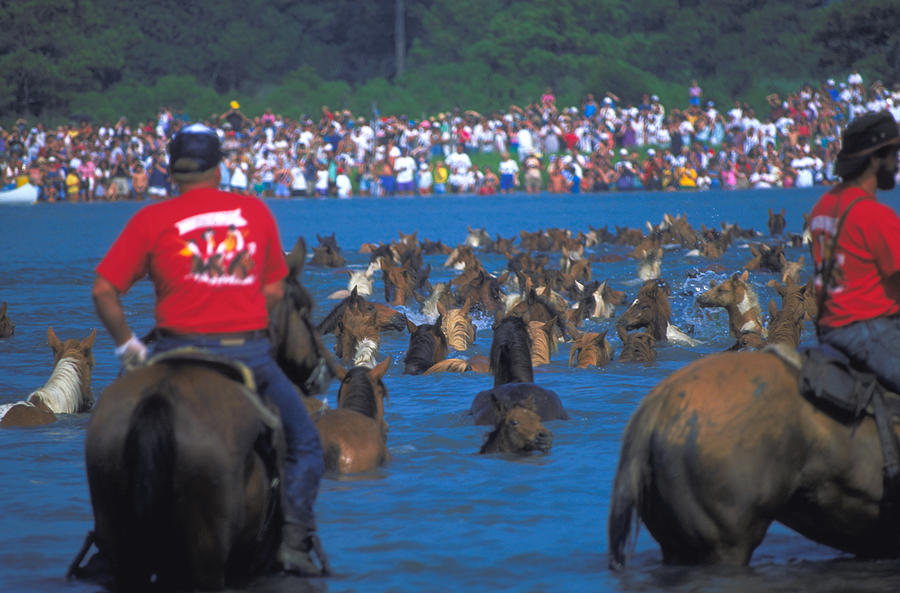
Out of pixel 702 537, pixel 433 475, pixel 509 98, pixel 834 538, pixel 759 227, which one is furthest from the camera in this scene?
pixel 509 98

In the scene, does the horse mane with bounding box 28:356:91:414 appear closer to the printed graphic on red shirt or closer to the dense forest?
the printed graphic on red shirt

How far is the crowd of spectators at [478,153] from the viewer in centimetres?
4781

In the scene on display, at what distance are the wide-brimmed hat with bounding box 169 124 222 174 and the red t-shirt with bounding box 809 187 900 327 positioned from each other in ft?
8.58

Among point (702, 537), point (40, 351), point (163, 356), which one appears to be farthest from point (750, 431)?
point (40, 351)

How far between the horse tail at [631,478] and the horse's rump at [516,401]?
3683 mm

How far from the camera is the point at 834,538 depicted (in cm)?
600

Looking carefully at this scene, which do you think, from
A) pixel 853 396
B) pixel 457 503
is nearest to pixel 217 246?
pixel 853 396

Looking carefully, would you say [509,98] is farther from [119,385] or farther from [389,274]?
[119,385]

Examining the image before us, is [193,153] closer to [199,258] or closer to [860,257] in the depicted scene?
[199,258]

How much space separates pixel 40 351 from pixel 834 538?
12.2m

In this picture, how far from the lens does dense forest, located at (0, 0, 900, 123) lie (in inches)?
2477

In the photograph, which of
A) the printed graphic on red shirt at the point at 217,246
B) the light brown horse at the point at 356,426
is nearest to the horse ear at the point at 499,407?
the light brown horse at the point at 356,426

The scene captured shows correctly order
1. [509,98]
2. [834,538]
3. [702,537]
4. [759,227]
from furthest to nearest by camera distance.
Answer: [509,98], [759,227], [834,538], [702,537]

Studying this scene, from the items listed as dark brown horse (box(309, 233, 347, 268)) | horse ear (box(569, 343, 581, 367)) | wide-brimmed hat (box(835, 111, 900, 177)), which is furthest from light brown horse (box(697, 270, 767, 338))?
dark brown horse (box(309, 233, 347, 268))
